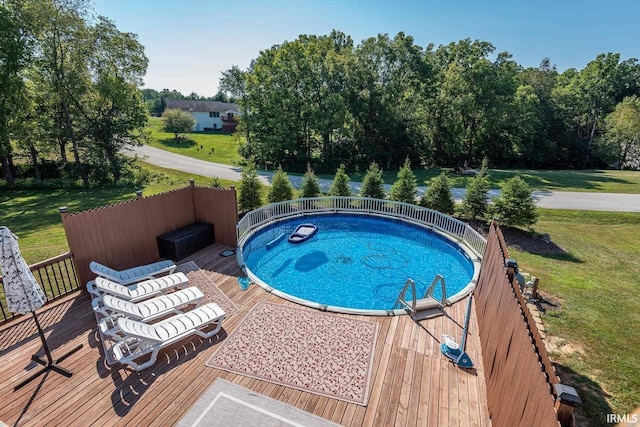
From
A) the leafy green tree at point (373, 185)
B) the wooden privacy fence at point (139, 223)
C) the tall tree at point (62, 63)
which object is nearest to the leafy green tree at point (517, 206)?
the leafy green tree at point (373, 185)

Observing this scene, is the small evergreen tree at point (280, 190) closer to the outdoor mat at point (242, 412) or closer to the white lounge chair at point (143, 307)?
the white lounge chair at point (143, 307)

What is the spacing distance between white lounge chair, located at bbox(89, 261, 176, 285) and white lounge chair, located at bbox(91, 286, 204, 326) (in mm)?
637

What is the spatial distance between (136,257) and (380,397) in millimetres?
7273

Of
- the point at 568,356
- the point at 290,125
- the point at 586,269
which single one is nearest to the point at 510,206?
the point at 586,269

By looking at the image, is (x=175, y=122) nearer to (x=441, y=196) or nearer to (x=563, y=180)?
(x=441, y=196)

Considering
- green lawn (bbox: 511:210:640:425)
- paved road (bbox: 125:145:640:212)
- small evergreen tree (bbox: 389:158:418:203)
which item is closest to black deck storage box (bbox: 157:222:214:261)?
small evergreen tree (bbox: 389:158:418:203)

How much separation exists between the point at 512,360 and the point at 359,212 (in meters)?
10.2

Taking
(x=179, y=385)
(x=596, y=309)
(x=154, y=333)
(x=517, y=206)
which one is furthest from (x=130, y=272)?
(x=517, y=206)

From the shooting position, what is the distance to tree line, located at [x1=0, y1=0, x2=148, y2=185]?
16.3 meters

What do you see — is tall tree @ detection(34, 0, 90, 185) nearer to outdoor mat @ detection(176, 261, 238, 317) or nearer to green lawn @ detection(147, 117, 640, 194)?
green lawn @ detection(147, 117, 640, 194)

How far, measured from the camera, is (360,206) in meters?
13.8

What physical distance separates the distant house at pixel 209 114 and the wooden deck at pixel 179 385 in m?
51.5

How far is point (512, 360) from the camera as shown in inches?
145

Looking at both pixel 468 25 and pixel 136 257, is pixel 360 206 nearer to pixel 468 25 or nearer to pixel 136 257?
pixel 136 257
